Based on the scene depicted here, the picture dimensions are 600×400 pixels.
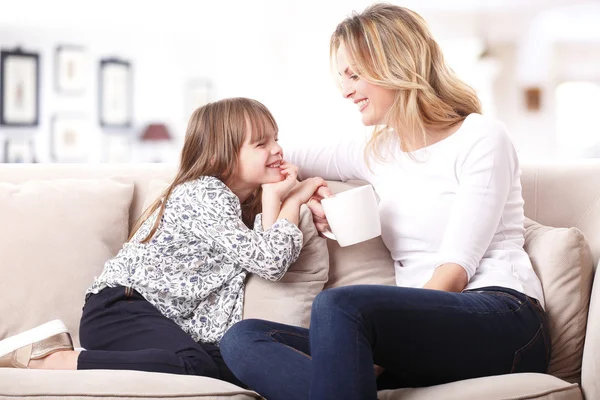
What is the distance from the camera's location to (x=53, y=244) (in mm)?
1759

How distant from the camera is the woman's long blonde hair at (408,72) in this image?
1.64 m

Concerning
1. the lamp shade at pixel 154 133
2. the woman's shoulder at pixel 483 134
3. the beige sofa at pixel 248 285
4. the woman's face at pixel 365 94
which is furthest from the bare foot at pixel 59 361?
the lamp shade at pixel 154 133

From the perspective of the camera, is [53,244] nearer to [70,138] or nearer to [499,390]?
[499,390]

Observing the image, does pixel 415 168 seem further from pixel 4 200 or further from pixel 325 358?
pixel 4 200

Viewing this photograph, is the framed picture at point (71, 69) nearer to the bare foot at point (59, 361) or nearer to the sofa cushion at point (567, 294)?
A: the bare foot at point (59, 361)

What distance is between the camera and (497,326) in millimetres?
1307

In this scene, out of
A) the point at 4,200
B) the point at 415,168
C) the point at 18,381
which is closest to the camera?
the point at 18,381

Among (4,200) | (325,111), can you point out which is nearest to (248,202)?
(4,200)

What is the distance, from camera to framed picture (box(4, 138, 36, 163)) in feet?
19.8

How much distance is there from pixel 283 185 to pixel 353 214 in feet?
0.91

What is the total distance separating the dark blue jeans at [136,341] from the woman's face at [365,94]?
2.18ft

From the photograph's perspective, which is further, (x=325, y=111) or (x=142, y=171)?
(x=325, y=111)

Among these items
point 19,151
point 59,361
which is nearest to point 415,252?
point 59,361

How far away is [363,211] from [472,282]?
0.28m
